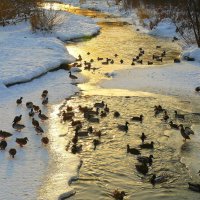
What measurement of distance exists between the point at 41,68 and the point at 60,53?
3.38m

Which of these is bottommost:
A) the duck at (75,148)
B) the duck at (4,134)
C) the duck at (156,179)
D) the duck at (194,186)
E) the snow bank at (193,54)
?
the duck at (194,186)

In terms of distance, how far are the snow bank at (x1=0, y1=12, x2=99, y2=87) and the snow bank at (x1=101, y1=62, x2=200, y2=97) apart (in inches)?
126

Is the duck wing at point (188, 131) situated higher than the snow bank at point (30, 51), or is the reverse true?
the snow bank at point (30, 51)

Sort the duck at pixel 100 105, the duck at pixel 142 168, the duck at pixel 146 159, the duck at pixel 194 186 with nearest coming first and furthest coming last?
1. the duck at pixel 194 186
2. the duck at pixel 142 168
3. the duck at pixel 146 159
4. the duck at pixel 100 105

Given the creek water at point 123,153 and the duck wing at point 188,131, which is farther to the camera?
the duck wing at point 188,131

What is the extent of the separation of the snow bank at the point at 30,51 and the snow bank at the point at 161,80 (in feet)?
10.5

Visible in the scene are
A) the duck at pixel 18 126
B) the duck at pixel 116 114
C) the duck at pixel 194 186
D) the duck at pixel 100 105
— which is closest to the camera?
the duck at pixel 194 186

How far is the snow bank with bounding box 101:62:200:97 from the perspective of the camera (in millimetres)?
15539

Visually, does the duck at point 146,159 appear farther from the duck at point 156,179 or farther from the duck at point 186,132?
the duck at point 186,132

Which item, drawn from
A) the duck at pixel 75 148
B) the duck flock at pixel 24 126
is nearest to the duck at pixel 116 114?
the duck flock at pixel 24 126

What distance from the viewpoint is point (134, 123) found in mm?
11977

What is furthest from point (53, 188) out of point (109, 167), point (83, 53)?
point (83, 53)

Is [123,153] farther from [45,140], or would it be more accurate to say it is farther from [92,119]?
[92,119]

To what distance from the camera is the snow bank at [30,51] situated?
16.7 metres
